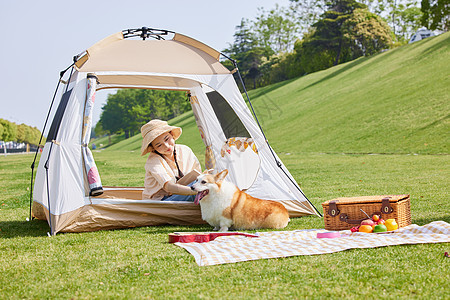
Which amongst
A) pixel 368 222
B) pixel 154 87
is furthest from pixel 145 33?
pixel 368 222

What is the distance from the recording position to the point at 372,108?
21.3m

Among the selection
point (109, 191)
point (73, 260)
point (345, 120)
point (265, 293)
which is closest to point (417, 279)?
point (265, 293)

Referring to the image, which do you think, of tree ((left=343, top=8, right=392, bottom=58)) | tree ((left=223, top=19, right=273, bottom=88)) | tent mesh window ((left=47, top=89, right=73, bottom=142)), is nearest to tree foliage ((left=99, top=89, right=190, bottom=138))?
tree ((left=223, top=19, right=273, bottom=88))

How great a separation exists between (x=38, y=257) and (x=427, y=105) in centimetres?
1818

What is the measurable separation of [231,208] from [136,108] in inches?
1876

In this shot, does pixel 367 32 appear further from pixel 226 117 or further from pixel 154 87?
pixel 226 117

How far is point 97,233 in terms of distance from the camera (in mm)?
4535

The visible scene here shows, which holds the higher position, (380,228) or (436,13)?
(436,13)

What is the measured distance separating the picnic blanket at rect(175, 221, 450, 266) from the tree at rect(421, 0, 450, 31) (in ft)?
110

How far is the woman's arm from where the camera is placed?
184 inches

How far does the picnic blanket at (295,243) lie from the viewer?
317 centimetres

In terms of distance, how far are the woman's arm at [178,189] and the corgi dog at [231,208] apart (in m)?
0.18

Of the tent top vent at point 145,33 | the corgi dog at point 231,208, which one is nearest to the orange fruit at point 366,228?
the corgi dog at point 231,208

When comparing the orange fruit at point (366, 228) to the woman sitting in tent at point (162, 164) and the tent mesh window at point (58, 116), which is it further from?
the tent mesh window at point (58, 116)
